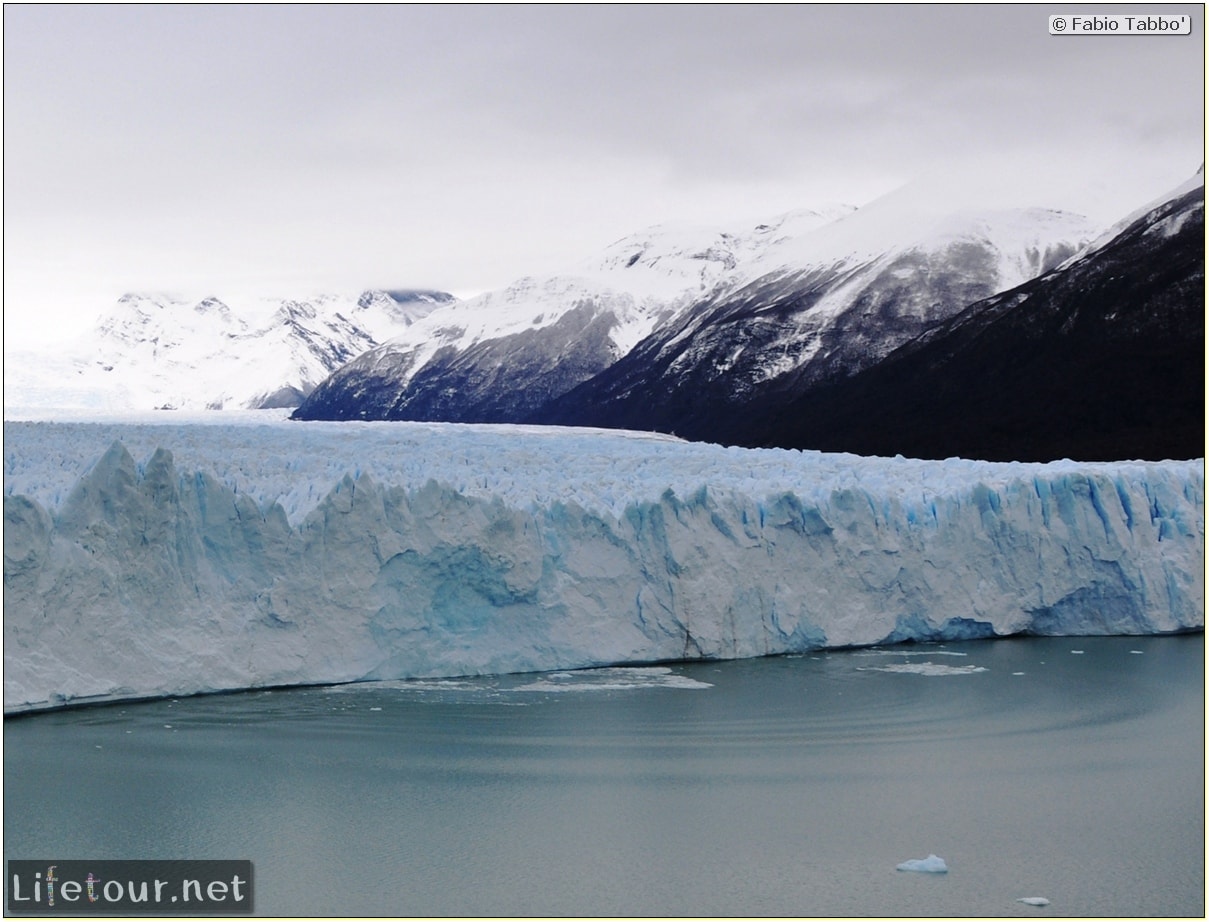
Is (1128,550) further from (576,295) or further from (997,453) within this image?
(576,295)

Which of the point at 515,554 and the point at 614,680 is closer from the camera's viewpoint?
the point at 614,680

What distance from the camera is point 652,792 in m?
6.74

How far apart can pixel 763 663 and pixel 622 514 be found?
5.37ft

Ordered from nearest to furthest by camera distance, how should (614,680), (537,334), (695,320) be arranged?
(614,680), (695,320), (537,334)

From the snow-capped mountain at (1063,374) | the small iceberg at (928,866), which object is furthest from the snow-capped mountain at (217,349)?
the small iceberg at (928,866)

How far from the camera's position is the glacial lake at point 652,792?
5344mm

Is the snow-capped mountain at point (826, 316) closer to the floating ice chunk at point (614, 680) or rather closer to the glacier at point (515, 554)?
the glacier at point (515, 554)

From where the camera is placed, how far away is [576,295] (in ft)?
166

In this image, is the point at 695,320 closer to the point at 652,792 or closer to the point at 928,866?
the point at 652,792

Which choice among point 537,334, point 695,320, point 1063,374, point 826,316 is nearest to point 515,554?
point 1063,374

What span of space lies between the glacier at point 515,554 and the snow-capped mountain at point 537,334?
1251 inches

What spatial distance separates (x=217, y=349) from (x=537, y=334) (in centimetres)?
6798

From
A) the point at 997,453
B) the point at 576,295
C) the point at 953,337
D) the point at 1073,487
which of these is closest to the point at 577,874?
the point at 1073,487

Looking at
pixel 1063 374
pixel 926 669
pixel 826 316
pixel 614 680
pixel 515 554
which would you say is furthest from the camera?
pixel 826 316
